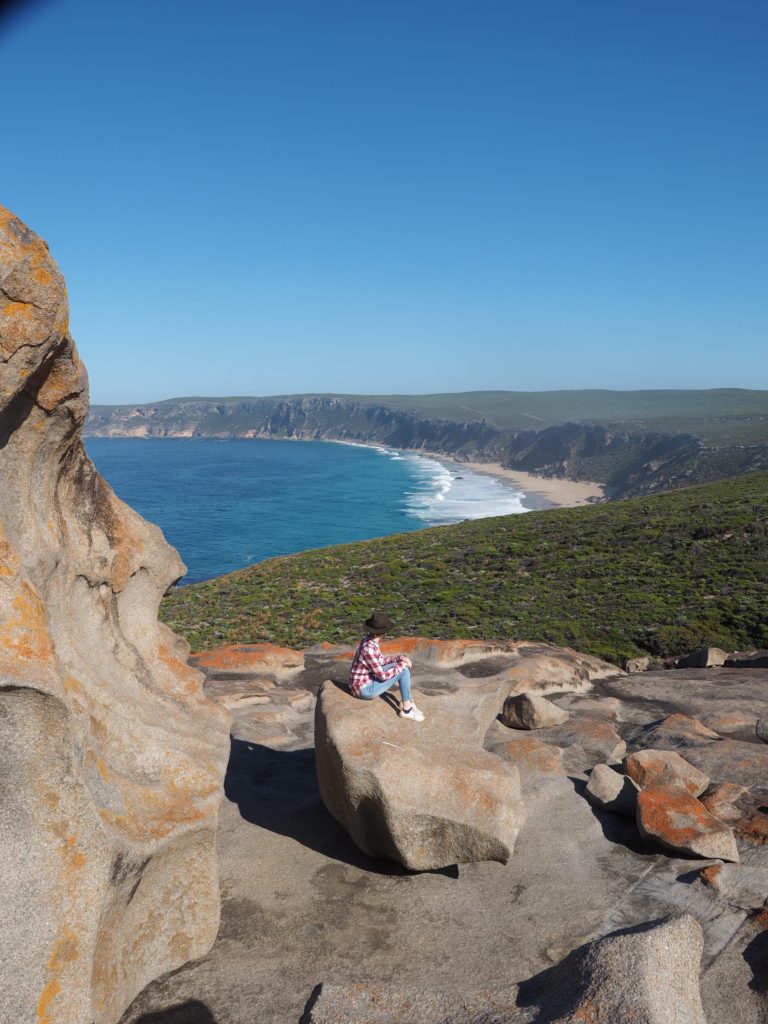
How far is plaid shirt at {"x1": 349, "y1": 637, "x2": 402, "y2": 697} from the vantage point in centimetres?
1152

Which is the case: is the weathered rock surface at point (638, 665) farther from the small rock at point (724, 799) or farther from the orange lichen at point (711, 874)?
the orange lichen at point (711, 874)

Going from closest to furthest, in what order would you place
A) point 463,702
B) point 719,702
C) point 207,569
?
point 463,702
point 719,702
point 207,569

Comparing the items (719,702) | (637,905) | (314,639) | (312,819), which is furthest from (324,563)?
(637,905)

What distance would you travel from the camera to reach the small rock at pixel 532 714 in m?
15.4

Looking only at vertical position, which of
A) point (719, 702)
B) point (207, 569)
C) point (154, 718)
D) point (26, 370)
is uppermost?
point (26, 370)

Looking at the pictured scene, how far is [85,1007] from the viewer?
689 centimetres

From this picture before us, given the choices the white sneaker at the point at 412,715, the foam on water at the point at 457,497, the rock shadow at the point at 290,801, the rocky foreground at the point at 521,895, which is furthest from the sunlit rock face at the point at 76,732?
the foam on water at the point at 457,497

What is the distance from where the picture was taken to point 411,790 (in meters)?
10.1

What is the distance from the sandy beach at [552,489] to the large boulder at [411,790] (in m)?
101

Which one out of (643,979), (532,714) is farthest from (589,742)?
(643,979)

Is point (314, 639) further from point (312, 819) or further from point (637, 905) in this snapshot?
point (637, 905)

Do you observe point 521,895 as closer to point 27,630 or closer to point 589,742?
point 589,742

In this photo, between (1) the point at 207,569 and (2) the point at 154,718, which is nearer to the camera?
(2) the point at 154,718

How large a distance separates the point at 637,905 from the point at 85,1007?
618 cm
